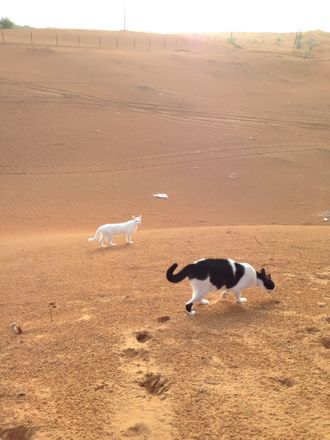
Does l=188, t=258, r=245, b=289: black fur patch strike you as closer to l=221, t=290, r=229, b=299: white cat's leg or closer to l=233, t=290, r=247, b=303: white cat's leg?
l=233, t=290, r=247, b=303: white cat's leg

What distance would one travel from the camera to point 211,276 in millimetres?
5434

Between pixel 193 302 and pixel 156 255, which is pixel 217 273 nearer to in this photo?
pixel 193 302

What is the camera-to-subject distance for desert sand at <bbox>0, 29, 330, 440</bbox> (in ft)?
12.6

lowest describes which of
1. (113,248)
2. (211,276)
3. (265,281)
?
(113,248)

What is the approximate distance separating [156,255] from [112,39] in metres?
44.2

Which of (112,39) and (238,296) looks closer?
(238,296)

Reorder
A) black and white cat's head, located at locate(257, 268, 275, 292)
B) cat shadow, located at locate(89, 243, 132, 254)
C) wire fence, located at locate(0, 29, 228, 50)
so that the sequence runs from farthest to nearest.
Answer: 1. wire fence, located at locate(0, 29, 228, 50)
2. cat shadow, located at locate(89, 243, 132, 254)
3. black and white cat's head, located at locate(257, 268, 275, 292)

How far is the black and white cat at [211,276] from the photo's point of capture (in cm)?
540

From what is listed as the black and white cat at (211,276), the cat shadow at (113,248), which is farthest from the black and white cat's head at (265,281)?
the cat shadow at (113,248)

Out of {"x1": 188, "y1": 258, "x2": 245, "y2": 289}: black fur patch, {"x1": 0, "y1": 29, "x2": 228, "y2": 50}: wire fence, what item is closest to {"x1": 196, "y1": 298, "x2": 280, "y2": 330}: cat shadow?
{"x1": 188, "y1": 258, "x2": 245, "y2": 289}: black fur patch

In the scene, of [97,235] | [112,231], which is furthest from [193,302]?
[97,235]

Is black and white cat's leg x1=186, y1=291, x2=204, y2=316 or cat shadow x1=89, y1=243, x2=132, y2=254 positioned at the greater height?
black and white cat's leg x1=186, y1=291, x2=204, y2=316

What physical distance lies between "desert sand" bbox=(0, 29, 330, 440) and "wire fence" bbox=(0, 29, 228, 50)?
51.1 ft

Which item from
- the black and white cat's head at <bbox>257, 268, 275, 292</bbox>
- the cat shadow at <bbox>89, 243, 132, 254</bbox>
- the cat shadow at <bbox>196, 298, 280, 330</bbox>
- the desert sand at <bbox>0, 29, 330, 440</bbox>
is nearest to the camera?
the desert sand at <bbox>0, 29, 330, 440</bbox>
